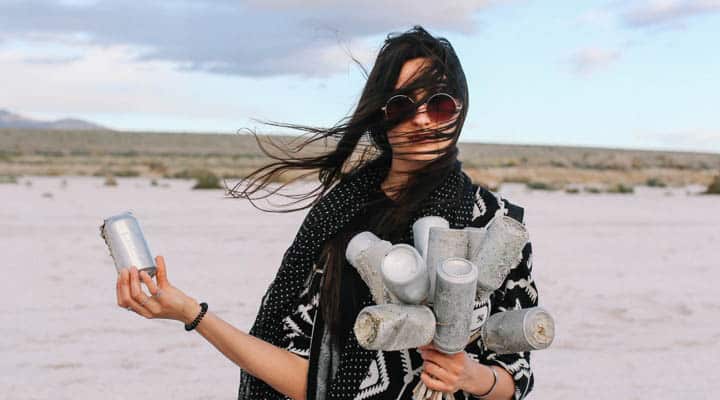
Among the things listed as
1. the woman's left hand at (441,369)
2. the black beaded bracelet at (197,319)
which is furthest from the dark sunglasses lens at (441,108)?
the black beaded bracelet at (197,319)

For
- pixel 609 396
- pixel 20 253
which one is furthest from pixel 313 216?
pixel 20 253

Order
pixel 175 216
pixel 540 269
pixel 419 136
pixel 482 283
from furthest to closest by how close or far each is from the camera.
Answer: pixel 175 216
pixel 540 269
pixel 419 136
pixel 482 283

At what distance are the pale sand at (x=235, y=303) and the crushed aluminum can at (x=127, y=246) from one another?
4.23m

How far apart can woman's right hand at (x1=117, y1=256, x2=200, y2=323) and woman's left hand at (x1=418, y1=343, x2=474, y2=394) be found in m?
0.57

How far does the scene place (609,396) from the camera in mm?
6285

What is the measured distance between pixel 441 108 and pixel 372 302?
49 centimetres

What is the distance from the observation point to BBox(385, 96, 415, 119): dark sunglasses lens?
88.0 inches

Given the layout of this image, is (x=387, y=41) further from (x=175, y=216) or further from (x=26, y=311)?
(x=175, y=216)

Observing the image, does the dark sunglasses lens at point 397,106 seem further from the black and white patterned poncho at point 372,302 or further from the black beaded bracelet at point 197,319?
the black beaded bracelet at point 197,319

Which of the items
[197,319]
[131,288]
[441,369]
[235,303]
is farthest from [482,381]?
[235,303]

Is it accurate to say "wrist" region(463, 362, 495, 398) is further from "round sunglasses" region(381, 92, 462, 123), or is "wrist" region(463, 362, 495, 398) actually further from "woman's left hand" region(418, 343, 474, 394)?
"round sunglasses" region(381, 92, 462, 123)

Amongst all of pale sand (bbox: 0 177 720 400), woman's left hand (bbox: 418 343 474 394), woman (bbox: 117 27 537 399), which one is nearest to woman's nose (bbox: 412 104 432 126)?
woman (bbox: 117 27 537 399)

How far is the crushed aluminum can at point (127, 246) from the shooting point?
2.04 metres

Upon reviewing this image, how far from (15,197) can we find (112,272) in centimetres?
1143
